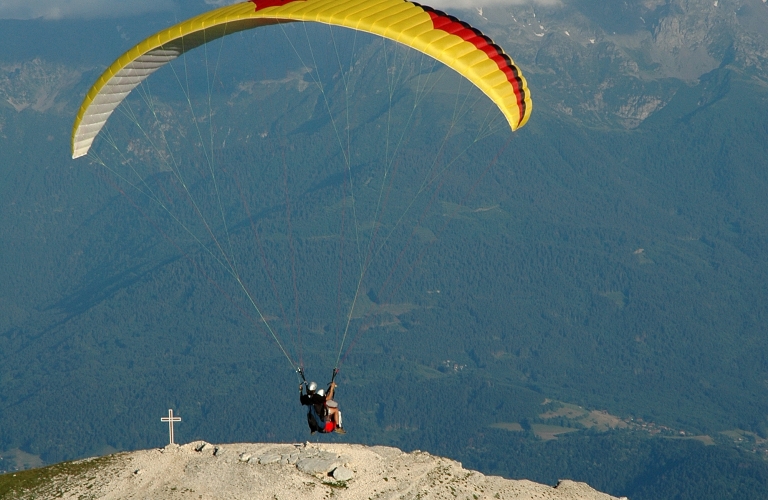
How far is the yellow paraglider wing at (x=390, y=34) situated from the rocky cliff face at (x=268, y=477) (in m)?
15.9

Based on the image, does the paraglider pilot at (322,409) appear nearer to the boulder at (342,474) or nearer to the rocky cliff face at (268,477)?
the rocky cliff face at (268,477)

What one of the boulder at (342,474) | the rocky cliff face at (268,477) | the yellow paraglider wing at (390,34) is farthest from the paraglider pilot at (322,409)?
the yellow paraglider wing at (390,34)

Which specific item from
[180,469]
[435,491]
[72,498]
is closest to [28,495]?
[72,498]

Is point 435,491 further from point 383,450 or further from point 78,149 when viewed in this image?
point 78,149

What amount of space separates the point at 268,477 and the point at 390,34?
1941 cm

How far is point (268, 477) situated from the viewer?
54250mm

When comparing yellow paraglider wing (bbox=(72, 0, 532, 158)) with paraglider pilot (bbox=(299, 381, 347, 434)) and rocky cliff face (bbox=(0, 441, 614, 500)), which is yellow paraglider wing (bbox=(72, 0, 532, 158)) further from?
rocky cliff face (bbox=(0, 441, 614, 500))

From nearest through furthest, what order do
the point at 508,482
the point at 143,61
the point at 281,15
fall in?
1. the point at 281,15
2. the point at 143,61
3. the point at 508,482

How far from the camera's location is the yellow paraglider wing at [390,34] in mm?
47812

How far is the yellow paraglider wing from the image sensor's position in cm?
4781

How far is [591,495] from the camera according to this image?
193 feet

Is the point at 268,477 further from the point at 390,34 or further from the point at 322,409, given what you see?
the point at 390,34

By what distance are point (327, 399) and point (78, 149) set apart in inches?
636

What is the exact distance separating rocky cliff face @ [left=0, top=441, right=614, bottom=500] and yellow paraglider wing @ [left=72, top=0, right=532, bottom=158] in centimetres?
1593
